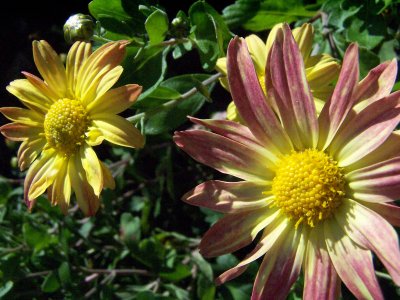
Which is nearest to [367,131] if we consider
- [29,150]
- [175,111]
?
[175,111]

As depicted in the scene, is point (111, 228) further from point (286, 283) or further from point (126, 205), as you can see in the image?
point (286, 283)

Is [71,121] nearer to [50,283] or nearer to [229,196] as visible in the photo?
[229,196]

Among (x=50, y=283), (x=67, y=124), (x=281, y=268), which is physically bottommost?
(x=50, y=283)

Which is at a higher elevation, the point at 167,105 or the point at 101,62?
the point at 101,62

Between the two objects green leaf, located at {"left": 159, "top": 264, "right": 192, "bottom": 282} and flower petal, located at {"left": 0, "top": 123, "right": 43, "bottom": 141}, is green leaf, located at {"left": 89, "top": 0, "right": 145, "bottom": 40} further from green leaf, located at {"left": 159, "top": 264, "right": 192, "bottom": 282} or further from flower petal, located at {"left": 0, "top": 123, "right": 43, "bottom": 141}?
green leaf, located at {"left": 159, "top": 264, "right": 192, "bottom": 282}

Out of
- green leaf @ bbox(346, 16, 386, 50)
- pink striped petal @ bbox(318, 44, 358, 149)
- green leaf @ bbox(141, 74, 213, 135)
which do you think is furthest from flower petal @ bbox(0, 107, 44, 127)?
green leaf @ bbox(346, 16, 386, 50)
